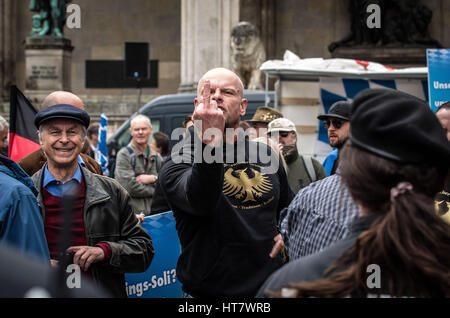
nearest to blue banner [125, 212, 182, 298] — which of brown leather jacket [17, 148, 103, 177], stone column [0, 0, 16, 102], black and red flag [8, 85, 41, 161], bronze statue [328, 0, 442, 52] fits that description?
brown leather jacket [17, 148, 103, 177]

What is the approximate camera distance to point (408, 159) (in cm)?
175

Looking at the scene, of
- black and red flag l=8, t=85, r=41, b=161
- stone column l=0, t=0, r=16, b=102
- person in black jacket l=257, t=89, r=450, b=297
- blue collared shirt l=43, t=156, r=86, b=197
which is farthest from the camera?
stone column l=0, t=0, r=16, b=102

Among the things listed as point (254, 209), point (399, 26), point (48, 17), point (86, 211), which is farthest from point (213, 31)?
point (254, 209)

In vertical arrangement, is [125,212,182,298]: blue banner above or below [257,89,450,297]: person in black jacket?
below

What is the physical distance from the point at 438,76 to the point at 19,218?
502 centimetres

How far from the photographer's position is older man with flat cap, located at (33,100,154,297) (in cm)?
346

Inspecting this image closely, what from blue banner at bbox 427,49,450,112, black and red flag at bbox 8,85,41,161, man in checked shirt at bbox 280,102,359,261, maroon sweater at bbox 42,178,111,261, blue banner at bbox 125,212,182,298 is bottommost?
blue banner at bbox 125,212,182,298

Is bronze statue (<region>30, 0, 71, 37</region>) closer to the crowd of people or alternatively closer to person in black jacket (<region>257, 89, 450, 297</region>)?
the crowd of people

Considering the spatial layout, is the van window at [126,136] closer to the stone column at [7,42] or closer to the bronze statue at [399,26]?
the bronze statue at [399,26]

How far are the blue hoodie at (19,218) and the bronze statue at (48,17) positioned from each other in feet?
52.5

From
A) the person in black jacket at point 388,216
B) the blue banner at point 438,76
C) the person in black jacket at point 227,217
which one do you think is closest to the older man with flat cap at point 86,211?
the person in black jacket at point 227,217

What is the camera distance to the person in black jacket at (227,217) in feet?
10.3

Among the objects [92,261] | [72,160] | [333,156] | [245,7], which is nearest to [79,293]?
[92,261]

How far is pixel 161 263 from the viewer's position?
16.7 feet
